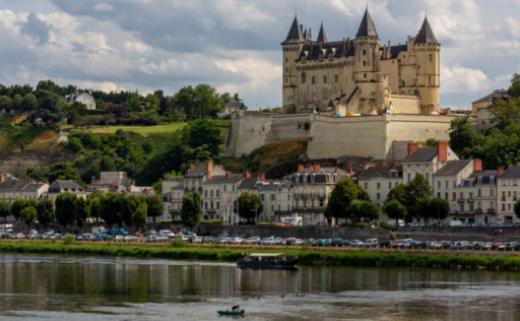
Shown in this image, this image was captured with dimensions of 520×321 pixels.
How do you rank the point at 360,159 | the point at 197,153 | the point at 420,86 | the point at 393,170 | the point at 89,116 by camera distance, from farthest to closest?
the point at 89,116, the point at 197,153, the point at 420,86, the point at 360,159, the point at 393,170

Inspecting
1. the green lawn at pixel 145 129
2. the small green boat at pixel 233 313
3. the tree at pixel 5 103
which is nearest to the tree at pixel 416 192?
the small green boat at pixel 233 313

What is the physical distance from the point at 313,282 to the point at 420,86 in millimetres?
54762

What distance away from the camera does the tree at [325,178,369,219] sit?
310 ft

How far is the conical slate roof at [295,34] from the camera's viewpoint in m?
130

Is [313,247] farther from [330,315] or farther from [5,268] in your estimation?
[330,315]

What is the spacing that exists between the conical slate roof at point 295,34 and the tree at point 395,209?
39980mm

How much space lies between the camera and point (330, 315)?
55.5m

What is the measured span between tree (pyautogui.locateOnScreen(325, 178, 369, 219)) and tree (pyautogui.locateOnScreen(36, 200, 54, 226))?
79.7ft

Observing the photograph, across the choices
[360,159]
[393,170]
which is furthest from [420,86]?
[393,170]

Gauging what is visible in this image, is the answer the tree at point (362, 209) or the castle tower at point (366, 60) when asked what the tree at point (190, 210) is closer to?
the tree at point (362, 209)

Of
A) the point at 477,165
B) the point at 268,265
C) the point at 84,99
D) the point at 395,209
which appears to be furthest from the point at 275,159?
the point at 84,99

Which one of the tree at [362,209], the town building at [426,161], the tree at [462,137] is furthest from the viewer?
the tree at [462,137]

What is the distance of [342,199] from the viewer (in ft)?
311

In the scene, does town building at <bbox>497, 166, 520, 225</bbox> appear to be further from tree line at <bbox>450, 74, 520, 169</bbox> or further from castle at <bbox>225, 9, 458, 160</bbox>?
castle at <bbox>225, 9, 458, 160</bbox>
